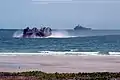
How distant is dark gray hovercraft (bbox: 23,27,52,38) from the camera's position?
11812cm

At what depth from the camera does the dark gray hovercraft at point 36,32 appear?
118m

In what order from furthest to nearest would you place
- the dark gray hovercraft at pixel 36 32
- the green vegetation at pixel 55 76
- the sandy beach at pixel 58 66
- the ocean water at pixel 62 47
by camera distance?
the dark gray hovercraft at pixel 36 32
the ocean water at pixel 62 47
the sandy beach at pixel 58 66
the green vegetation at pixel 55 76

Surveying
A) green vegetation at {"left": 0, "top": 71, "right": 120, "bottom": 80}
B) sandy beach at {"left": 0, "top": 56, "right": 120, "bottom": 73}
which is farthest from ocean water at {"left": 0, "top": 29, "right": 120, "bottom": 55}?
green vegetation at {"left": 0, "top": 71, "right": 120, "bottom": 80}

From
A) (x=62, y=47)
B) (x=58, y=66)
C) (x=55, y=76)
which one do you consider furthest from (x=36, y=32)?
(x=55, y=76)

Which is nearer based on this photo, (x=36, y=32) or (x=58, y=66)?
(x=58, y=66)

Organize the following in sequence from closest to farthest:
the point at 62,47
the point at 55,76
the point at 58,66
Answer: the point at 55,76 < the point at 58,66 < the point at 62,47

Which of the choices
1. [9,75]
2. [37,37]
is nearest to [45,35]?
[37,37]

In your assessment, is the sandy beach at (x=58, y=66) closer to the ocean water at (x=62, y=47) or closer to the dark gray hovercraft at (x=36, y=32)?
the ocean water at (x=62, y=47)

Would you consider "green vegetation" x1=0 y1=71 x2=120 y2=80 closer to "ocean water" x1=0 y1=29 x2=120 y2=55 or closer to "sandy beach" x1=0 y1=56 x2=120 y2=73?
"sandy beach" x1=0 y1=56 x2=120 y2=73

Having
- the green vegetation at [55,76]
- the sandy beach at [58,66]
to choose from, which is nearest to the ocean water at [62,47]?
the sandy beach at [58,66]

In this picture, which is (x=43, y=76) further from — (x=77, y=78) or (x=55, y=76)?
(x=77, y=78)

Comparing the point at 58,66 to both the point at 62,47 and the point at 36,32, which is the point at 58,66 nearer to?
the point at 62,47

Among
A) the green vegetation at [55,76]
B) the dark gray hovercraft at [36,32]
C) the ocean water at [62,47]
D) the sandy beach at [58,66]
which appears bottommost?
the green vegetation at [55,76]

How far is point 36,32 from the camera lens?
120m
